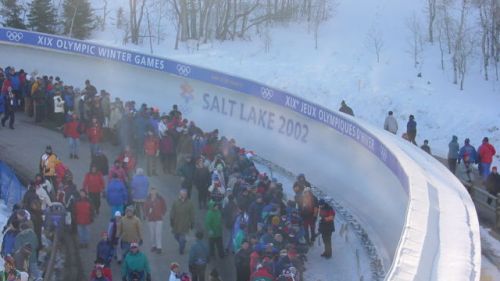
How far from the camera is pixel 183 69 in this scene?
23.7 m

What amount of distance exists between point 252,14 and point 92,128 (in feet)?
80.0

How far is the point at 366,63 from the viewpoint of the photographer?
113ft

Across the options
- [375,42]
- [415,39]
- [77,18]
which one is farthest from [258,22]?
[77,18]

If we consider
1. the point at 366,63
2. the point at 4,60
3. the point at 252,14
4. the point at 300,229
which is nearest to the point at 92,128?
the point at 300,229

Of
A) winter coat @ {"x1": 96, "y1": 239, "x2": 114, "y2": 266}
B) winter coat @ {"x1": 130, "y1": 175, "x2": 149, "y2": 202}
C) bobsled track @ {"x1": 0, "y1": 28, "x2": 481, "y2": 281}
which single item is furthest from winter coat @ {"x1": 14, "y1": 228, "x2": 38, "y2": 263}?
bobsled track @ {"x1": 0, "y1": 28, "x2": 481, "y2": 281}

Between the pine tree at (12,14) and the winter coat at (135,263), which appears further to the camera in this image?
the pine tree at (12,14)

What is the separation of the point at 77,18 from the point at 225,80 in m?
19.9

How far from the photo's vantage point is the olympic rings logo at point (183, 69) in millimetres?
23562

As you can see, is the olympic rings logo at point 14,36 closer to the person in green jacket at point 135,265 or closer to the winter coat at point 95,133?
the winter coat at point 95,133

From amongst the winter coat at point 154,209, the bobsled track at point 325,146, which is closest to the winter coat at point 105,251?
the winter coat at point 154,209

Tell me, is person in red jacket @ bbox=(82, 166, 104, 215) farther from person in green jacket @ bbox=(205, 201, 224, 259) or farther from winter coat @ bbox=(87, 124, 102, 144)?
winter coat @ bbox=(87, 124, 102, 144)

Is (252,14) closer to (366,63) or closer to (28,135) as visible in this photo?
(366,63)

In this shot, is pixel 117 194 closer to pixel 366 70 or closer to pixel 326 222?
pixel 326 222

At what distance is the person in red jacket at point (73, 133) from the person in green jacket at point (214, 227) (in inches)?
237
